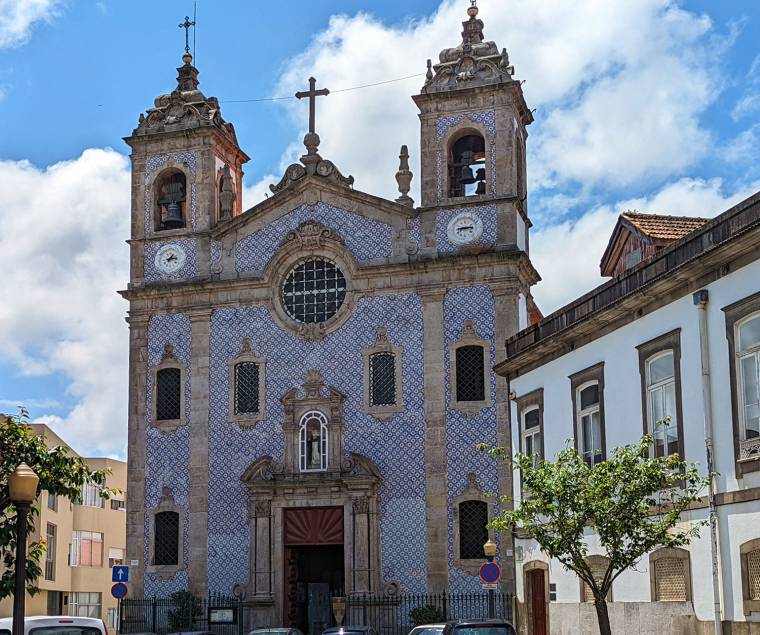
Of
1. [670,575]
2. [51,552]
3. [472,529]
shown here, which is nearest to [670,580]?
[670,575]

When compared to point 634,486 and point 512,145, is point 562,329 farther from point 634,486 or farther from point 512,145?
point 512,145

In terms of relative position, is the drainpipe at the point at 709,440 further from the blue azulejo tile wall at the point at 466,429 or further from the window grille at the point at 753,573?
the blue azulejo tile wall at the point at 466,429

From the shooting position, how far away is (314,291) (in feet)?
124

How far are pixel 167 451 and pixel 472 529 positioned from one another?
358 inches

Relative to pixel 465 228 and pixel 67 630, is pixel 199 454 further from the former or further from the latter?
pixel 67 630

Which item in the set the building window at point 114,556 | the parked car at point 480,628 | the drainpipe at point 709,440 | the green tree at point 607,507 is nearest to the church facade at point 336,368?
the parked car at point 480,628

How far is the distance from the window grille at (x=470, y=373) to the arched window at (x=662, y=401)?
1240 centimetres

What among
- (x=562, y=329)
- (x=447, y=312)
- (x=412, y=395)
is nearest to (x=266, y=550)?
(x=412, y=395)

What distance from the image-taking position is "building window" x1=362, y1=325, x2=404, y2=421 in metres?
36.3

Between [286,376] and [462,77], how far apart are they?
9.75 m

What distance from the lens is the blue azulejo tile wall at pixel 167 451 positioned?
37.1 metres

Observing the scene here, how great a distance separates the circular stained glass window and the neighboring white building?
9.19m

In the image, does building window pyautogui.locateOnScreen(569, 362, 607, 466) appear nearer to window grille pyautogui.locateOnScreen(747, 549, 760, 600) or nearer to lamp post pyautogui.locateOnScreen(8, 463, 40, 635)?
window grille pyautogui.locateOnScreen(747, 549, 760, 600)

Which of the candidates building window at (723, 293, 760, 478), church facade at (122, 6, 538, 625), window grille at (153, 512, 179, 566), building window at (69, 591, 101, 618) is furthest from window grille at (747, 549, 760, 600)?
building window at (69, 591, 101, 618)
